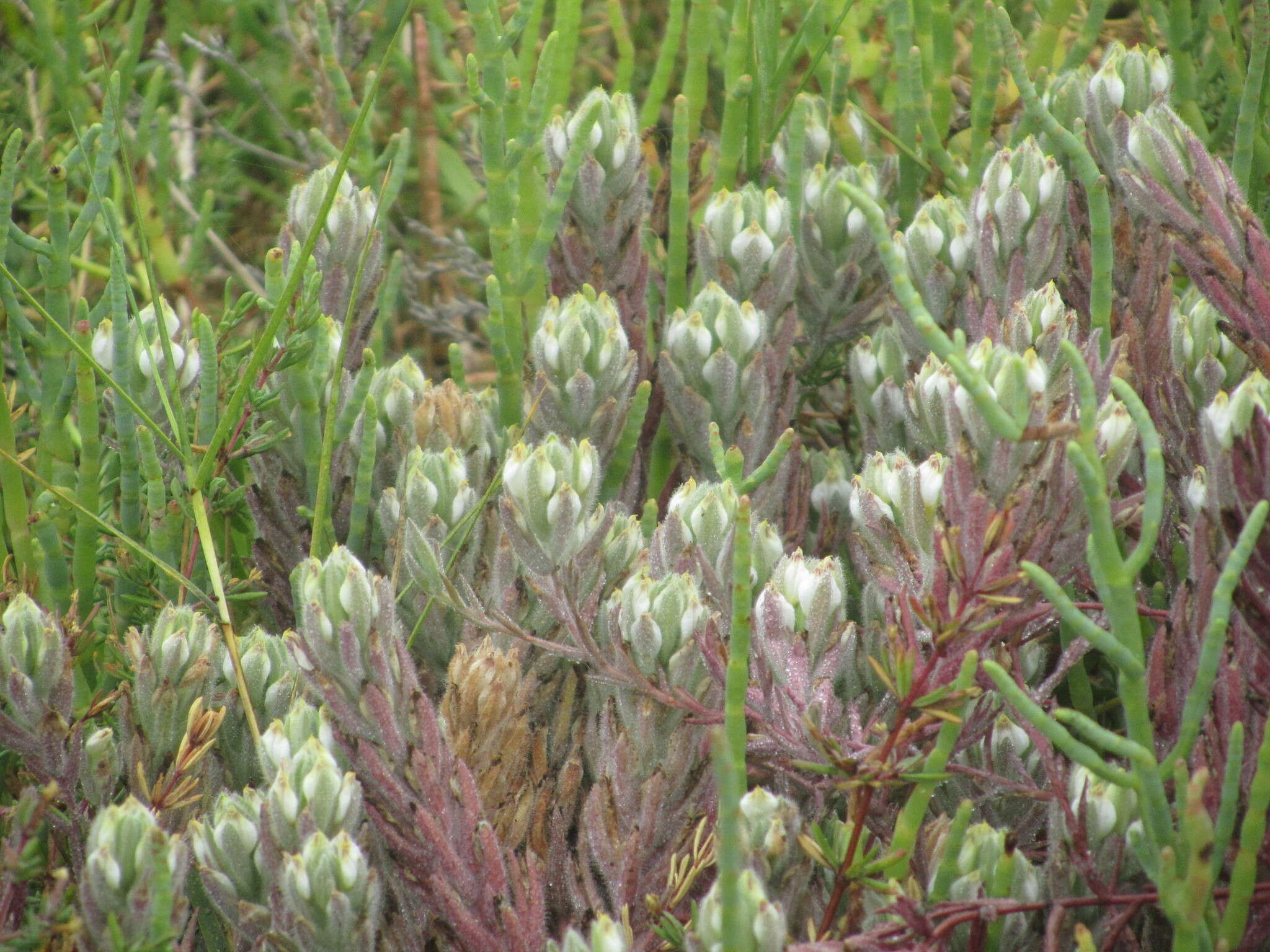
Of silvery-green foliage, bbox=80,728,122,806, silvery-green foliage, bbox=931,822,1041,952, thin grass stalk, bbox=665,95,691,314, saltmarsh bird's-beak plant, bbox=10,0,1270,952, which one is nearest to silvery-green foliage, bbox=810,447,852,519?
saltmarsh bird's-beak plant, bbox=10,0,1270,952

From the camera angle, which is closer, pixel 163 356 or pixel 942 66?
pixel 163 356

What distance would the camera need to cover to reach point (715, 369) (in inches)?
47.4

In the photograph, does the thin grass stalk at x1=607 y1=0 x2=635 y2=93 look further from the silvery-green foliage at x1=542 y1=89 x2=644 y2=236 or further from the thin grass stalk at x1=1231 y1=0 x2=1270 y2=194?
the thin grass stalk at x1=1231 y1=0 x2=1270 y2=194

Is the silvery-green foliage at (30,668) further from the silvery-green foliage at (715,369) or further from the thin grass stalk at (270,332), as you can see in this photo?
the silvery-green foliage at (715,369)

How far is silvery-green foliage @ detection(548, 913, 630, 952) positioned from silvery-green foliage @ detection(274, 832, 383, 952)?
0.51ft

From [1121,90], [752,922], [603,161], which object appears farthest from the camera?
[603,161]

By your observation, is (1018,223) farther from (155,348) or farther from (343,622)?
(155,348)

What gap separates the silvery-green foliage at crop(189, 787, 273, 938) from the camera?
88 cm

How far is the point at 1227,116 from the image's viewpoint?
1502 millimetres

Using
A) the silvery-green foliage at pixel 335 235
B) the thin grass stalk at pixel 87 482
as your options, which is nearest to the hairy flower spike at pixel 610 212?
the silvery-green foliage at pixel 335 235

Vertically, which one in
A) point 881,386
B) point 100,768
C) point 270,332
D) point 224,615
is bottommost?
point 100,768

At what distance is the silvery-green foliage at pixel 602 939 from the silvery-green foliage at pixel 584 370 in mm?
530

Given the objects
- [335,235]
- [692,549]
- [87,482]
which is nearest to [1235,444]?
[692,549]

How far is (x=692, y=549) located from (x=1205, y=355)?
507mm
